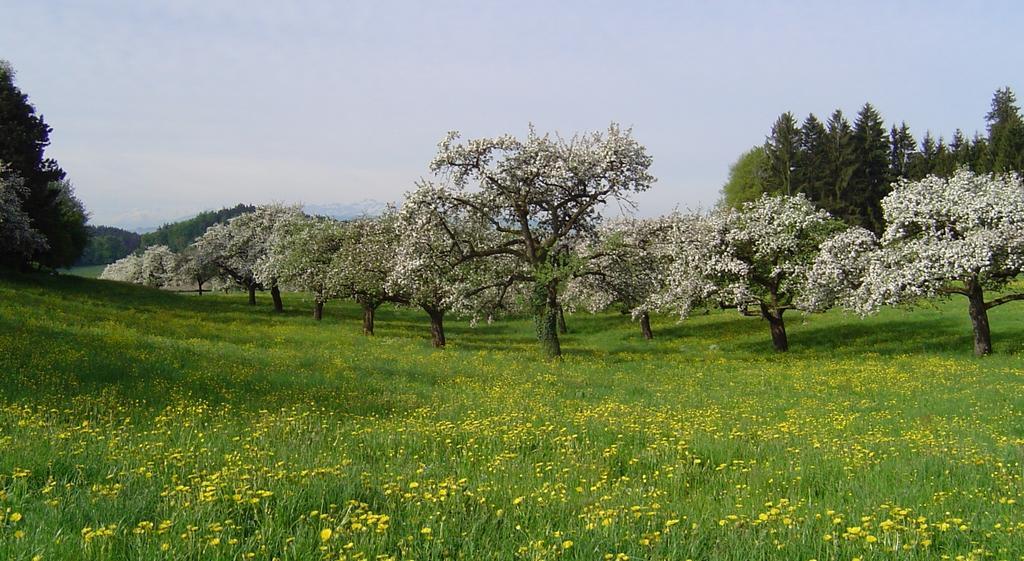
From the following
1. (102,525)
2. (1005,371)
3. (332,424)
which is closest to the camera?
(102,525)

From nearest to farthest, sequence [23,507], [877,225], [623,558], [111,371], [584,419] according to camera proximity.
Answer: [623,558] < [23,507] < [584,419] < [111,371] < [877,225]

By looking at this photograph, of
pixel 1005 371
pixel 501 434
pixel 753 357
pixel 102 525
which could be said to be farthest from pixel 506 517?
pixel 753 357

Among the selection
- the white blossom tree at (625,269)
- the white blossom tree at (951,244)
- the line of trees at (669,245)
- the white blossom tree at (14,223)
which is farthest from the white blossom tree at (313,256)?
the white blossom tree at (951,244)

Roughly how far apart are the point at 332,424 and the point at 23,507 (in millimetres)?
6607

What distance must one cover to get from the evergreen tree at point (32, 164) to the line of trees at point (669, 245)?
3642 centimetres

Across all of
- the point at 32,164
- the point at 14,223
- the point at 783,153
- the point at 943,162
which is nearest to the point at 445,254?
the point at 14,223

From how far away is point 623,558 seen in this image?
16.2 ft

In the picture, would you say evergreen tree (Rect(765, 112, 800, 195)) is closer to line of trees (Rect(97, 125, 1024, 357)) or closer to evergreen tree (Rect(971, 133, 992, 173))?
evergreen tree (Rect(971, 133, 992, 173))

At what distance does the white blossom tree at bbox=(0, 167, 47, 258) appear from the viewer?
45.2m

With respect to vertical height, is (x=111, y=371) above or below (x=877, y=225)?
below

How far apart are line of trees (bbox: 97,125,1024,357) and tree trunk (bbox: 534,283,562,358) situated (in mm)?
60

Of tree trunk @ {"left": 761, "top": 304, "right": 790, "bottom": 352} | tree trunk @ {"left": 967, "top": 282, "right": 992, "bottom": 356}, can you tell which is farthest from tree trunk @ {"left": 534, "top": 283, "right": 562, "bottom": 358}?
A: tree trunk @ {"left": 967, "top": 282, "right": 992, "bottom": 356}

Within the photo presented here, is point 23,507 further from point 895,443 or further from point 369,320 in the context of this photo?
point 369,320

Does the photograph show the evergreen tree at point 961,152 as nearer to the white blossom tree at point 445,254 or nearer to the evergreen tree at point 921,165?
the evergreen tree at point 921,165
